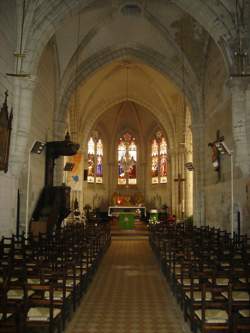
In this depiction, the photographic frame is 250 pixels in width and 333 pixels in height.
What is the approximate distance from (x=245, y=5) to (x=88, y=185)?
23.2 m

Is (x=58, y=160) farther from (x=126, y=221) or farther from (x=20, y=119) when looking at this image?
(x=20, y=119)

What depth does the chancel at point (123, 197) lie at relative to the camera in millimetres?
5652

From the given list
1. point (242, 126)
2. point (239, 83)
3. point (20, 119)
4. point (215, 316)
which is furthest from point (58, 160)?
point (215, 316)

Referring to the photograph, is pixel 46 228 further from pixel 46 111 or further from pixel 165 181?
pixel 165 181

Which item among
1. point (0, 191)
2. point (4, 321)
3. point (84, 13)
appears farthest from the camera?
point (84, 13)

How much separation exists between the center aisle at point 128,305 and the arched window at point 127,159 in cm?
2395

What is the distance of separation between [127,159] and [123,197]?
3.94 metres

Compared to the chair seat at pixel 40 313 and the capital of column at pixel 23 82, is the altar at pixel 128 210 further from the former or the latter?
the chair seat at pixel 40 313

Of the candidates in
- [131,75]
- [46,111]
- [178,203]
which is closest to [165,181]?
[178,203]

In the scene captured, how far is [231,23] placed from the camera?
41.6ft

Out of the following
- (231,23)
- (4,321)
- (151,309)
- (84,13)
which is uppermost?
(84,13)

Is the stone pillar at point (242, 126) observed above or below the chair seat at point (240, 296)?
above

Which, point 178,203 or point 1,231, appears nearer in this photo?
point 1,231

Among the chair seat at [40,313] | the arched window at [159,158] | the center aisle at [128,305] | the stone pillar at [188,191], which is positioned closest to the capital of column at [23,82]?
the center aisle at [128,305]
